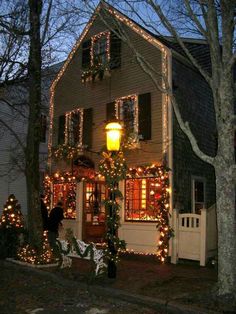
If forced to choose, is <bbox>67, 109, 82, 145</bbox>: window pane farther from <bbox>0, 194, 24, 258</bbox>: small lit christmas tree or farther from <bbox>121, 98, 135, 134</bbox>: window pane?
<bbox>0, 194, 24, 258</bbox>: small lit christmas tree

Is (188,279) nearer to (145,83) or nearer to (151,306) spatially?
(151,306)

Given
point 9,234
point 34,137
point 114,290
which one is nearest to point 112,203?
point 114,290

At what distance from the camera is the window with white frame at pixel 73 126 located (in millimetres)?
16372

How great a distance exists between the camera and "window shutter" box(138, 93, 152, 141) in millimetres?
13773

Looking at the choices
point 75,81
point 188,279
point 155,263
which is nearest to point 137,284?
point 188,279

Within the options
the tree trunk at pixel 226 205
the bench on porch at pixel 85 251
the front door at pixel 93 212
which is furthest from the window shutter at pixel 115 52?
the tree trunk at pixel 226 205

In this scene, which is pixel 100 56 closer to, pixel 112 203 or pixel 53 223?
pixel 53 223

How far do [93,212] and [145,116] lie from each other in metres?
4.39

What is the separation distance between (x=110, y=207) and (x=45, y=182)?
25.8 ft

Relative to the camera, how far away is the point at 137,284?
9.42 metres

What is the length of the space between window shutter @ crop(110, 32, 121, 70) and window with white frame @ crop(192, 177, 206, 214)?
15.5 ft

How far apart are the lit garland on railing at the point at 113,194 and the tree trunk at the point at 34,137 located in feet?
10.4

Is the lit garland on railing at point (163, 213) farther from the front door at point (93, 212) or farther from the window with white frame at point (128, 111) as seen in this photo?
the front door at point (93, 212)

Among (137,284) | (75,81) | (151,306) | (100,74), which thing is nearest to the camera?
(151,306)
